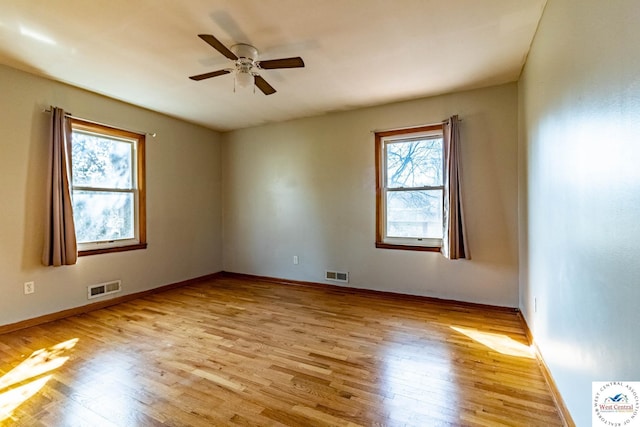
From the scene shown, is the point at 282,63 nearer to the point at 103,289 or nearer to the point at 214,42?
the point at 214,42

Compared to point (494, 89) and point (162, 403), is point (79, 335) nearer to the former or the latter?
point (162, 403)

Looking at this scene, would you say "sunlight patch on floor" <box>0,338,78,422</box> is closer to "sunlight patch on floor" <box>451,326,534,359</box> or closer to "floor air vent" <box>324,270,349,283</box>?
"floor air vent" <box>324,270,349,283</box>

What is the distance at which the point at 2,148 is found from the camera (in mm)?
2982

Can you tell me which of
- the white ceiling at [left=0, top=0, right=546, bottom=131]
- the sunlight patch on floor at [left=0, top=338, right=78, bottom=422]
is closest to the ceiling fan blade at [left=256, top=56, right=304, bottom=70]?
the white ceiling at [left=0, top=0, right=546, bottom=131]

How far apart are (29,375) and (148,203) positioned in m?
2.56

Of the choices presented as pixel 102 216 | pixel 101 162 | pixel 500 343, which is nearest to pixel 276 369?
pixel 500 343

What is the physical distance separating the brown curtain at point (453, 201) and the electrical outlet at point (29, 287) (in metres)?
4.58

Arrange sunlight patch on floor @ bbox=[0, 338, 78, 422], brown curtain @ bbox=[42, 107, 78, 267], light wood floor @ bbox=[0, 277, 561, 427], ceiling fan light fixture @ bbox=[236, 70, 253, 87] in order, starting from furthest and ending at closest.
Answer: brown curtain @ bbox=[42, 107, 78, 267], ceiling fan light fixture @ bbox=[236, 70, 253, 87], sunlight patch on floor @ bbox=[0, 338, 78, 422], light wood floor @ bbox=[0, 277, 561, 427]

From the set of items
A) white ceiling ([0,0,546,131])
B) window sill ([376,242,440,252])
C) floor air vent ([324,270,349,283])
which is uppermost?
white ceiling ([0,0,546,131])

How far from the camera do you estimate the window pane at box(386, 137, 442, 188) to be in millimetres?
3924

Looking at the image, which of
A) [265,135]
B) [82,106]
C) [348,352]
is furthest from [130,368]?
[265,135]

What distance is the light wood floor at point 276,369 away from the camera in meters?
1.76

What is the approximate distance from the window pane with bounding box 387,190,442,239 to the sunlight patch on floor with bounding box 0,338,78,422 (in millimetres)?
3692

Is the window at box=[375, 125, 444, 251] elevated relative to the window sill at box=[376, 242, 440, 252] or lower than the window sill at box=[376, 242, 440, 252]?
elevated
